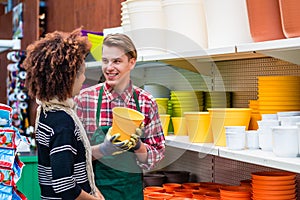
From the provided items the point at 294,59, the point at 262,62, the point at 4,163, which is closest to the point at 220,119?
the point at 294,59

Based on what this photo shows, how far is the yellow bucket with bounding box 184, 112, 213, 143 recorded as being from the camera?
2289 millimetres

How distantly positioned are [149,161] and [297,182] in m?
0.65

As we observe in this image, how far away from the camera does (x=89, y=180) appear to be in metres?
2.23

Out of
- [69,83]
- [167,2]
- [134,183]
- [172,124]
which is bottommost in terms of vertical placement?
[134,183]

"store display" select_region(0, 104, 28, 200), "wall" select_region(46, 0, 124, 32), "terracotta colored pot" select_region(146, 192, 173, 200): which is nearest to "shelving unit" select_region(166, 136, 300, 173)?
"terracotta colored pot" select_region(146, 192, 173, 200)

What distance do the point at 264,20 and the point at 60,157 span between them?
2.88 ft

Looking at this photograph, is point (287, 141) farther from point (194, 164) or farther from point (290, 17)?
point (194, 164)

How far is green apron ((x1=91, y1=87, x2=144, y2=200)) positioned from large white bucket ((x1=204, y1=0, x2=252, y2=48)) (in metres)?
0.52

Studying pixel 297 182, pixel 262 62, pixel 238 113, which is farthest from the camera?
pixel 262 62

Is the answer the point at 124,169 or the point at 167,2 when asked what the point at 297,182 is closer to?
the point at 124,169

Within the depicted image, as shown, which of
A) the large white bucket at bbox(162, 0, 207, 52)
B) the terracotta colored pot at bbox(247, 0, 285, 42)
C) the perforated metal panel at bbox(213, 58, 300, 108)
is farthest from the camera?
the perforated metal panel at bbox(213, 58, 300, 108)

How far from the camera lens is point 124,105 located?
2.40 metres

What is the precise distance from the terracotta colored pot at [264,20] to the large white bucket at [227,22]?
12 centimetres

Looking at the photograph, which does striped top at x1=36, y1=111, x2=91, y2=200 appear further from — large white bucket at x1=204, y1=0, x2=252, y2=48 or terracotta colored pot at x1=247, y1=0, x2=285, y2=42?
terracotta colored pot at x1=247, y1=0, x2=285, y2=42
